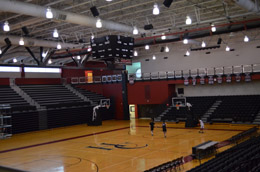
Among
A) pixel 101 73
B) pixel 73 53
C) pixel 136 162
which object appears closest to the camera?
pixel 136 162

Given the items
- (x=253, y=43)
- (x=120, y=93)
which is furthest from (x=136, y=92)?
(x=253, y=43)

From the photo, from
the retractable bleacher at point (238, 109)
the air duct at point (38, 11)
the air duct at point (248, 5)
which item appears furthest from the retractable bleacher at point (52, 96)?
the air duct at point (248, 5)

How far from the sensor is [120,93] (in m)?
36.1

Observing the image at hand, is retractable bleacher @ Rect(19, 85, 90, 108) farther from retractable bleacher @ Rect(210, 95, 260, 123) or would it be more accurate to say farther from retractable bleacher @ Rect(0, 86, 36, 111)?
retractable bleacher @ Rect(210, 95, 260, 123)

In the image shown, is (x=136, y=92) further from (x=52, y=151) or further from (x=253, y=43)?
(x=52, y=151)

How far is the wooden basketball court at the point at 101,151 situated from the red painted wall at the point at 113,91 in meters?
12.5

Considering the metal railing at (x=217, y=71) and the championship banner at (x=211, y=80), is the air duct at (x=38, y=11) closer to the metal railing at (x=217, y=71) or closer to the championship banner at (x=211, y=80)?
the championship banner at (x=211, y=80)

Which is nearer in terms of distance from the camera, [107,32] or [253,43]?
[107,32]

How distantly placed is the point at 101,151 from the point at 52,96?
1843cm

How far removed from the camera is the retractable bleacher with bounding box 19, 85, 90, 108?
104ft

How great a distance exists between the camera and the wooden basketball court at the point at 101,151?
13.8m

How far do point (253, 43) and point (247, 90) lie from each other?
538 centimetres

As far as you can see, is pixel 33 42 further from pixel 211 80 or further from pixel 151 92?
pixel 211 80

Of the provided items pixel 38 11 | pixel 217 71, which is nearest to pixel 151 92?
pixel 217 71
